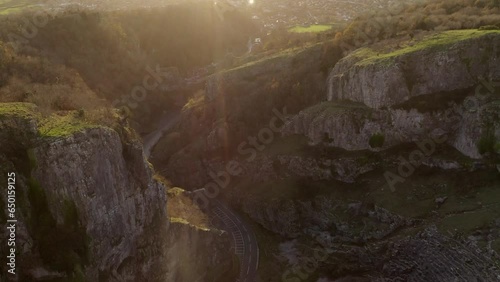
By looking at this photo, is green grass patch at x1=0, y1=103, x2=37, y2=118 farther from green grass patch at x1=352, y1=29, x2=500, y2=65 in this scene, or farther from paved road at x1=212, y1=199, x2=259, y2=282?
green grass patch at x1=352, y1=29, x2=500, y2=65

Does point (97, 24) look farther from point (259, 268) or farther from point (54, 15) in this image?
point (259, 268)

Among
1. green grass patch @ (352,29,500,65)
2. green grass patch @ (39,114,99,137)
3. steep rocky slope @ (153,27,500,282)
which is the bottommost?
steep rocky slope @ (153,27,500,282)

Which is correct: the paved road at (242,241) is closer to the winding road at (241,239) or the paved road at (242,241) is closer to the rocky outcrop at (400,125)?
the winding road at (241,239)

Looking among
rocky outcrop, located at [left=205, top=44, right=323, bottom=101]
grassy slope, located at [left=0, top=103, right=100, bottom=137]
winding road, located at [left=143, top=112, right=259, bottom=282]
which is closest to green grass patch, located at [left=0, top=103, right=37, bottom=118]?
grassy slope, located at [left=0, top=103, right=100, bottom=137]

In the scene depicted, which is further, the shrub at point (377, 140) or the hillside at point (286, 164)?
the shrub at point (377, 140)

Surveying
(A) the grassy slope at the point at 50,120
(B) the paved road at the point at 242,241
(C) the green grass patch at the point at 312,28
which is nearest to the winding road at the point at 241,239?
(B) the paved road at the point at 242,241

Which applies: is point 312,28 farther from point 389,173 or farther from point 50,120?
point 50,120
